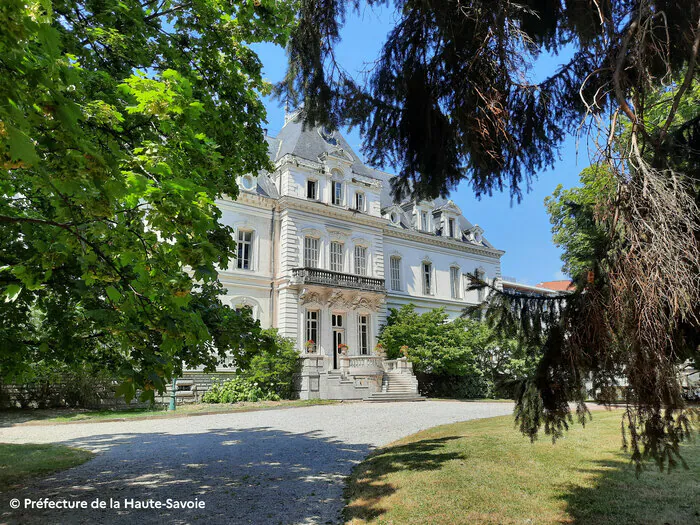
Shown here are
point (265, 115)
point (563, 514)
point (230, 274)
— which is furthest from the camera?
point (230, 274)

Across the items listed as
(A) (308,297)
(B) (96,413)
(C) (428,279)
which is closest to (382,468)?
(B) (96,413)

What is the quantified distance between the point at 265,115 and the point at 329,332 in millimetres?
19496

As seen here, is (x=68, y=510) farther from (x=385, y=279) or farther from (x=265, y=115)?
(x=385, y=279)

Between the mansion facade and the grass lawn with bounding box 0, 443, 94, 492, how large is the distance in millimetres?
13181

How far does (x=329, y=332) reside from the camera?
87.4 ft

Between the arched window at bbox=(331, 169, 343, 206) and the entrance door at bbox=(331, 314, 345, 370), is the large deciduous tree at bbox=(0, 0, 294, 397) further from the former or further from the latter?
the arched window at bbox=(331, 169, 343, 206)

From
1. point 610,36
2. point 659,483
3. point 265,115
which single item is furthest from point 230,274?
point 610,36

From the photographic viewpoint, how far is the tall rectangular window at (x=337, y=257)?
Result: 28.4m

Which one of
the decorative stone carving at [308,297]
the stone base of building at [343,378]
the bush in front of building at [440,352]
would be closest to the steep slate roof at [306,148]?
the decorative stone carving at [308,297]

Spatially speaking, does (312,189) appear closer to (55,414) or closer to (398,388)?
(398,388)

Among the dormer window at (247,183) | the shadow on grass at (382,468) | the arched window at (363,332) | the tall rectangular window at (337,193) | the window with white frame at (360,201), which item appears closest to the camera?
the shadow on grass at (382,468)

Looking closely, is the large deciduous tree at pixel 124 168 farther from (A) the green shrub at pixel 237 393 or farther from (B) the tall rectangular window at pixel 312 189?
(B) the tall rectangular window at pixel 312 189

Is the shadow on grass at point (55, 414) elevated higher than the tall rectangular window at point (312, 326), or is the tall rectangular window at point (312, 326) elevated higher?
the tall rectangular window at point (312, 326)

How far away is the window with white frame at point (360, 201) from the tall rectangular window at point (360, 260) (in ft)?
8.71
